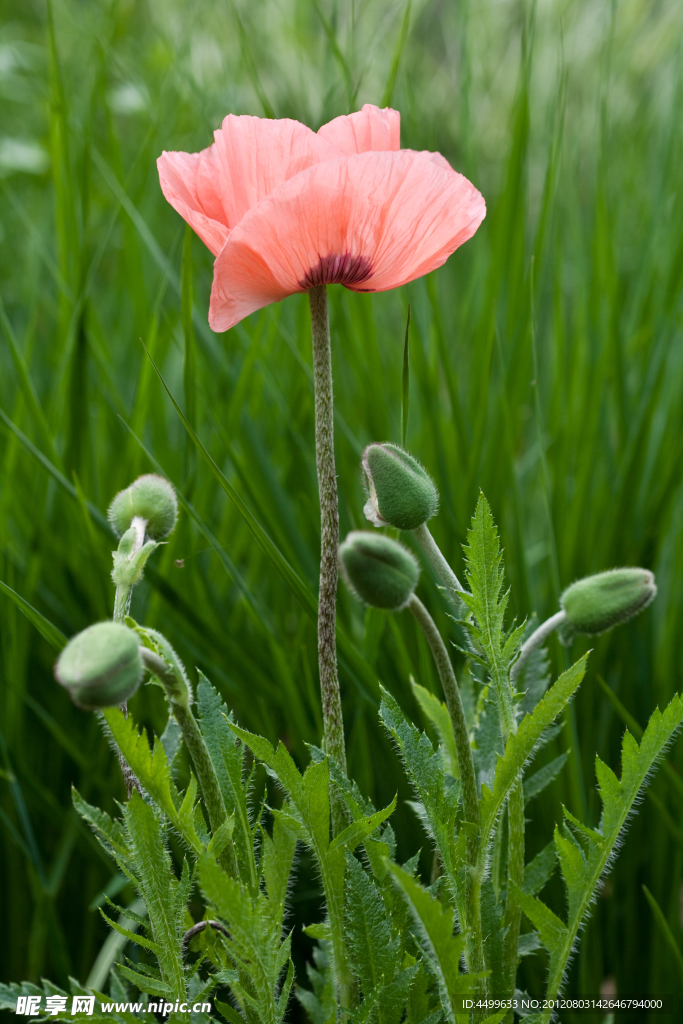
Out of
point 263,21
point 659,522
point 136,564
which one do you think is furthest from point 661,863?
point 263,21

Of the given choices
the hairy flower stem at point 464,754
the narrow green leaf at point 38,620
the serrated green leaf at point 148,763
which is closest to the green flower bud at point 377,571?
the hairy flower stem at point 464,754

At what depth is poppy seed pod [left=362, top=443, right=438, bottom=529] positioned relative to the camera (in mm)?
453

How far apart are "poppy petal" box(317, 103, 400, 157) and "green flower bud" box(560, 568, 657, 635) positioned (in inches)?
11.3

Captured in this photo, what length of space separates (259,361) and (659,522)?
1.46 ft

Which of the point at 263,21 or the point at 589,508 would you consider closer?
the point at 589,508

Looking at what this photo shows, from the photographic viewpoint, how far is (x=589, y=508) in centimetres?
92

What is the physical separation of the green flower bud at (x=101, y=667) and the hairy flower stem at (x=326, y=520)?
0.12 m

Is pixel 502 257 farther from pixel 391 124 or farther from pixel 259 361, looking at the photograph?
pixel 391 124

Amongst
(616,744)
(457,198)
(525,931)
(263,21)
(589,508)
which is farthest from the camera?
(263,21)

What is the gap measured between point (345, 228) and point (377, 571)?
19 cm

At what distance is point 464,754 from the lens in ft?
1.51

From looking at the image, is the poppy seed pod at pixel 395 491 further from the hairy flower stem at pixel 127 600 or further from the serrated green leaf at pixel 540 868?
the serrated green leaf at pixel 540 868

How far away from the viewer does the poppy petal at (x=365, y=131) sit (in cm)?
50

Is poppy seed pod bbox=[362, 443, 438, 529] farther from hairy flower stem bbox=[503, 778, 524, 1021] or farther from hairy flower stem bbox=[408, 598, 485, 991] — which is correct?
hairy flower stem bbox=[503, 778, 524, 1021]
